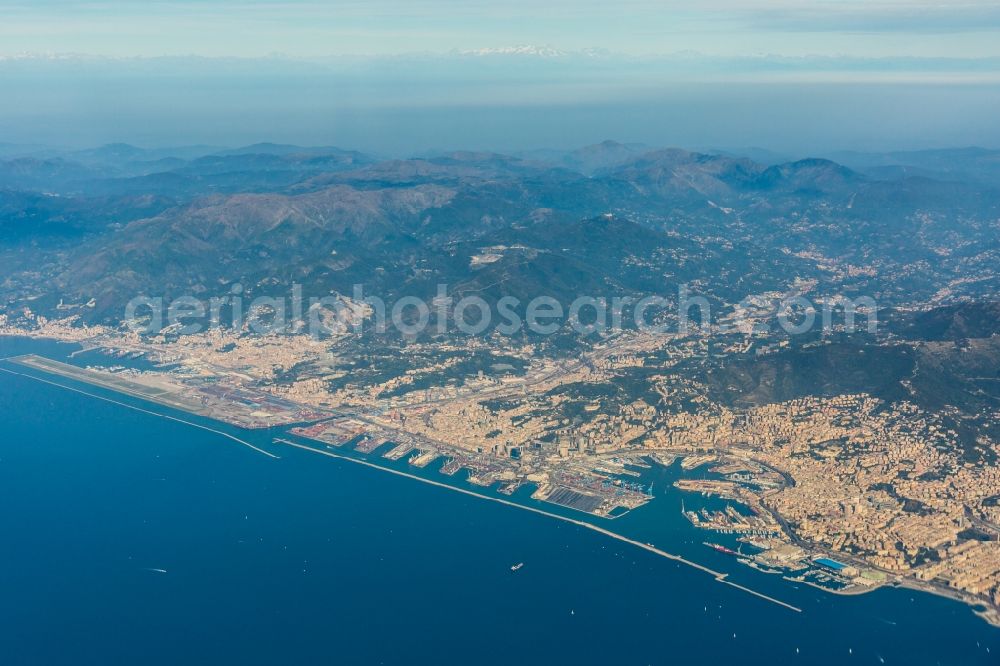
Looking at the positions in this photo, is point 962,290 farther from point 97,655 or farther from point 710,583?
point 97,655

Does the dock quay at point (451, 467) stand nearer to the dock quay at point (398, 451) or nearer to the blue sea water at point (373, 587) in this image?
the blue sea water at point (373, 587)

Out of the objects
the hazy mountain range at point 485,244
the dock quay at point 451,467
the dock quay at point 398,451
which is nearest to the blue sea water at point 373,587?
the dock quay at point 451,467

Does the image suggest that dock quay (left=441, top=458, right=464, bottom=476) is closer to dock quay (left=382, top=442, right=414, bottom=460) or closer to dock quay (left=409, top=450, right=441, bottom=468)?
dock quay (left=409, top=450, right=441, bottom=468)

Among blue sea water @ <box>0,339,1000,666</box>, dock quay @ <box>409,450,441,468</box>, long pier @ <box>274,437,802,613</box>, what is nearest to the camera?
blue sea water @ <box>0,339,1000,666</box>

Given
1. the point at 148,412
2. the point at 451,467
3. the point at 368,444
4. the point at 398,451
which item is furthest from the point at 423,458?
the point at 148,412

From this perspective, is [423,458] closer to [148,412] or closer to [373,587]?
[373,587]

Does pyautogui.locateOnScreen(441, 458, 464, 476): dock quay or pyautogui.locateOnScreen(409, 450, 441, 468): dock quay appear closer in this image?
pyautogui.locateOnScreen(441, 458, 464, 476): dock quay

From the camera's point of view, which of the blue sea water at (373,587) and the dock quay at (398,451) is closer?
the blue sea water at (373,587)

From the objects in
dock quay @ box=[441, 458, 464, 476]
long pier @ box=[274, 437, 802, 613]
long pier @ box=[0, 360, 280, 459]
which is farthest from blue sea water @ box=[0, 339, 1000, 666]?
long pier @ box=[0, 360, 280, 459]

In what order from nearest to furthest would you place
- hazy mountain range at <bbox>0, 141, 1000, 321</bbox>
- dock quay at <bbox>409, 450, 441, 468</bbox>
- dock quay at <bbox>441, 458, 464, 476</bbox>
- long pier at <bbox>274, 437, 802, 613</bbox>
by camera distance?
long pier at <bbox>274, 437, 802, 613</bbox> → dock quay at <bbox>441, 458, 464, 476</bbox> → dock quay at <bbox>409, 450, 441, 468</bbox> → hazy mountain range at <bbox>0, 141, 1000, 321</bbox>

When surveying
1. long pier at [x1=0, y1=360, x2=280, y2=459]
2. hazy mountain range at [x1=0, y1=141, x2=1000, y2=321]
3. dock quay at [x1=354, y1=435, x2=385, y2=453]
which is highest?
hazy mountain range at [x1=0, y1=141, x2=1000, y2=321]
